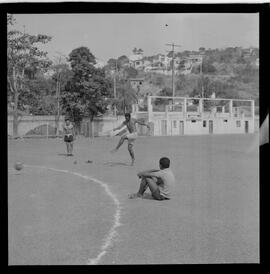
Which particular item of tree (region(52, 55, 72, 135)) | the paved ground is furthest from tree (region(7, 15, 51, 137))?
the paved ground

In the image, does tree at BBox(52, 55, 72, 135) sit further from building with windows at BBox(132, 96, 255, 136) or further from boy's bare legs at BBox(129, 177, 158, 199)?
boy's bare legs at BBox(129, 177, 158, 199)

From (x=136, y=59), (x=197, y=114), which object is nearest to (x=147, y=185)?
(x=136, y=59)

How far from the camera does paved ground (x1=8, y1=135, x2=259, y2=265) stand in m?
5.10

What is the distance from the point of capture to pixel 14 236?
5523 millimetres

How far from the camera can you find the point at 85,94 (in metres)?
14.3

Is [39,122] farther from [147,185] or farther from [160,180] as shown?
[160,180]

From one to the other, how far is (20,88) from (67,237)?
12.5 ft

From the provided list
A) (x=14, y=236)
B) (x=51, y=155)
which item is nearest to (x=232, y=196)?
(x=14, y=236)

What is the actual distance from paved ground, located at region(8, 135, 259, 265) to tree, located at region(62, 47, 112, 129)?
11.2ft

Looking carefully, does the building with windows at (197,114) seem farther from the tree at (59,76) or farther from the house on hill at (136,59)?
the tree at (59,76)

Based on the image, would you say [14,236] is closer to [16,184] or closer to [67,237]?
[67,237]

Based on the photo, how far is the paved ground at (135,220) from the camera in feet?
16.7

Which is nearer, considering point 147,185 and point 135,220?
point 135,220

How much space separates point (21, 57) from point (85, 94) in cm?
658
